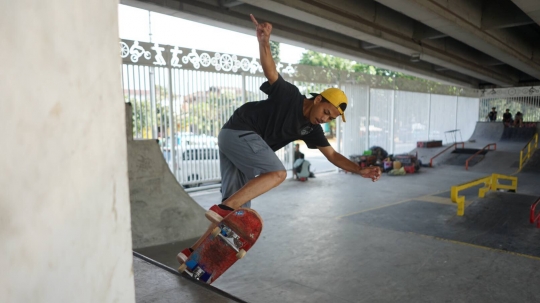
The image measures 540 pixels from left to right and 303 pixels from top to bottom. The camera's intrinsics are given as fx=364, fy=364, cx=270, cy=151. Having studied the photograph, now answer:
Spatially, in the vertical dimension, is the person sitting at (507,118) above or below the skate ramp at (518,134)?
above

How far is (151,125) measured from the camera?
33.5ft

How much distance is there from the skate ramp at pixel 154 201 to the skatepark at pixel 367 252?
0.03 metres

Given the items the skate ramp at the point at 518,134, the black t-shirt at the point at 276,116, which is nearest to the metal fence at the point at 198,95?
the black t-shirt at the point at 276,116

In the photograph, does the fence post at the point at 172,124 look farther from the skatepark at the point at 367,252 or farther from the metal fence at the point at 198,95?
the skatepark at the point at 367,252

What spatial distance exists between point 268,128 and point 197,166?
332 inches

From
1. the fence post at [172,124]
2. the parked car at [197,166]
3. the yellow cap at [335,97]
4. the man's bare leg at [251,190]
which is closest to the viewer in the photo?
the man's bare leg at [251,190]

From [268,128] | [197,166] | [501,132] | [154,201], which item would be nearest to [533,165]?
[501,132]

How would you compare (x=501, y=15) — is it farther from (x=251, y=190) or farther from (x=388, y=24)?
(x=251, y=190)

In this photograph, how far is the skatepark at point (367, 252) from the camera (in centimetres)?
416

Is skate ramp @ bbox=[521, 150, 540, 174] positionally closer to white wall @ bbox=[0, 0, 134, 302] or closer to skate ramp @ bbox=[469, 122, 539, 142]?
skate ramp @ bbox=[469, 122, 539, 142]

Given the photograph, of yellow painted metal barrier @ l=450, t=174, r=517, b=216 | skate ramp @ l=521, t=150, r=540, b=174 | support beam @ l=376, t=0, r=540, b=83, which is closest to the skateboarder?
support beam @ l=376, t=0, r=540, b=83

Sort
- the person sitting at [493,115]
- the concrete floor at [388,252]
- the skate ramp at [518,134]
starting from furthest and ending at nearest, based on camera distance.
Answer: the person sitting at [493,115] < the skate ramp at [518,134] < the concrete floor at [388,252]

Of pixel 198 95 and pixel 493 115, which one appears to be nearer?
pixel 198 95

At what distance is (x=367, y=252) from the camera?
5.68m
